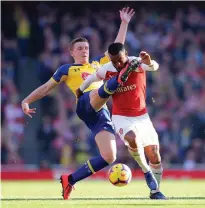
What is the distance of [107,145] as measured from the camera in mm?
10945

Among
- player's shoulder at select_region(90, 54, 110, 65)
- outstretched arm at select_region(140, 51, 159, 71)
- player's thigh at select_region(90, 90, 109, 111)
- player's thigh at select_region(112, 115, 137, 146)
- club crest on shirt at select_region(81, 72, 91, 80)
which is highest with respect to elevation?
player's shoulder at select_region(90, 54, 110, 65)

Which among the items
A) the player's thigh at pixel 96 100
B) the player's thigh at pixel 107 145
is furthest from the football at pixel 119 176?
the player's thigh at pixel 96 100

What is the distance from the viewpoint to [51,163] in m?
21.5

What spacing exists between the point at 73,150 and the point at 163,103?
2.98 metres

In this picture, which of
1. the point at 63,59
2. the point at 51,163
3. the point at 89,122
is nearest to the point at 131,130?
the point at 89,122

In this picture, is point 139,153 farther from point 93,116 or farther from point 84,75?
point 84,75

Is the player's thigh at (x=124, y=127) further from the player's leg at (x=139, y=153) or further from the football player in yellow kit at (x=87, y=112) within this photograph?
the football player in yellow kit at (x=87, y=112)

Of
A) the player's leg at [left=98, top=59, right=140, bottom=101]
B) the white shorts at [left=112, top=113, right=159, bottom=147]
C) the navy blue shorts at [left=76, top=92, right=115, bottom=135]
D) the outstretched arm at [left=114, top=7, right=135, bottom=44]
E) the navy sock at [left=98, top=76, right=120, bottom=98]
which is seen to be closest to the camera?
the player's leg at [left=98, top=59, right=140, bottom=101]

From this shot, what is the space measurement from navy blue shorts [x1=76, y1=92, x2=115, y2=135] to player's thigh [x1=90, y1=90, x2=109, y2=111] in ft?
0.25

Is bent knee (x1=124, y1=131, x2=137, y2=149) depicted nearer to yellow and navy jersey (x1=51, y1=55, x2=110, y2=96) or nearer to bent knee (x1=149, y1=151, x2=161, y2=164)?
bent knee (x1=149, y1=151, x2=161, y2=164)

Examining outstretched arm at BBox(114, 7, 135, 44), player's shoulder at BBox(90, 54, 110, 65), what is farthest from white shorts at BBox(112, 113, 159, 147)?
outstretched arm at BBox(114, 7, 135, 44)

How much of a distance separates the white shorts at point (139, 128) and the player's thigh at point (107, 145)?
181 mm

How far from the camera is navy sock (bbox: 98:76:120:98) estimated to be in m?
10.4

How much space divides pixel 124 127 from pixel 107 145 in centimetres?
38
